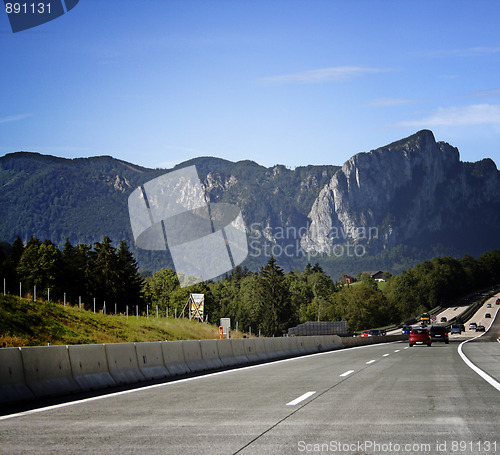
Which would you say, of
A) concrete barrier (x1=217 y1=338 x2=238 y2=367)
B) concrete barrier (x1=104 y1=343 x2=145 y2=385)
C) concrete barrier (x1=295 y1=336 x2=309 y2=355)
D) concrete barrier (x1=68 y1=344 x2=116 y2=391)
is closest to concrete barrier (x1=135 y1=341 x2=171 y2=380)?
concrete barrier (x1=104 y1=343 x2=145 y2=385)

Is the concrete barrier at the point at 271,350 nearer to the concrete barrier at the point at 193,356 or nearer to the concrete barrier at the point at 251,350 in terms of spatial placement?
the concrete barrier at the point at 251,350

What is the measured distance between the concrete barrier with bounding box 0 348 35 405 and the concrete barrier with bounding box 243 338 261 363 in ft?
48.3

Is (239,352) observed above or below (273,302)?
below

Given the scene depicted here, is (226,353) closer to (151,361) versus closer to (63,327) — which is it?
(151,361)

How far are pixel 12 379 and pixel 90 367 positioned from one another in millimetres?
2741

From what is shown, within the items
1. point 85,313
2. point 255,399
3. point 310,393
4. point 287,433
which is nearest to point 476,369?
point 310,393

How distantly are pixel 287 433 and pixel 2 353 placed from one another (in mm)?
5438

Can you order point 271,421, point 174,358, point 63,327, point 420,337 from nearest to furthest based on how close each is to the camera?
point 271,421
point 174,358
point 63,327
point 420,337

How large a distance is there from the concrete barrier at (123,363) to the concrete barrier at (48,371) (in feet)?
5.22

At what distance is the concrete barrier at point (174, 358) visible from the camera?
1845 cm

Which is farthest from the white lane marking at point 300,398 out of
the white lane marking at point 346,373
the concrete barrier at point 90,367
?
the white lane marking at point 346,373

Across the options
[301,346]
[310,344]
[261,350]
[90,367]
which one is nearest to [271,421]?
[90,367]

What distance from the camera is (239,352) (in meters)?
25.4

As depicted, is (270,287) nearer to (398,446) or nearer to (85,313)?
(85,313)
